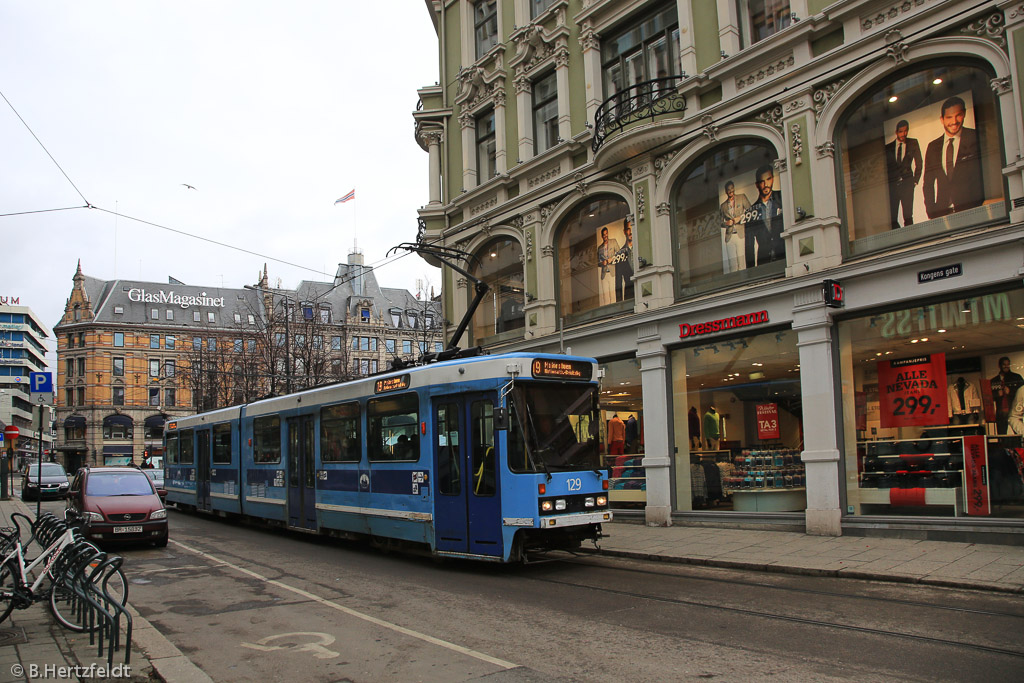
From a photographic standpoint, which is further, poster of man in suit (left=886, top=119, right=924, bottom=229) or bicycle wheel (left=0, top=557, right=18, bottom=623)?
poster of man in suit (left=886, top=119, right=924, bottom=229)

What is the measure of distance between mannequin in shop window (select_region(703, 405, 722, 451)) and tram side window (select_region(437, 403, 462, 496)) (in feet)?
23.0

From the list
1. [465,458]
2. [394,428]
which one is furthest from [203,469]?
[465,458]

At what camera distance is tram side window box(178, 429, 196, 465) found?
24.1m

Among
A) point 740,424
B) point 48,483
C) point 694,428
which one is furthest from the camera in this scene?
point 48,483

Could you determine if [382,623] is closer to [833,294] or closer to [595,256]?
[833,294]

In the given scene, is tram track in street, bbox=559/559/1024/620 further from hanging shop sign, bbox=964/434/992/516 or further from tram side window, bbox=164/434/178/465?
tram side window, bbox=164/434/178/465

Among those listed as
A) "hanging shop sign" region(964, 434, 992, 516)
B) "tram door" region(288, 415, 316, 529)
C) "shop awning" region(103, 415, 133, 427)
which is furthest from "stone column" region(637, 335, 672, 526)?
"shop awning" region(103, 415, 133, 427)

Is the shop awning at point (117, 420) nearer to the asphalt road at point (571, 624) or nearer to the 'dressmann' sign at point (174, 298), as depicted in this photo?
the 'dressmann' sign at point (174, 298)

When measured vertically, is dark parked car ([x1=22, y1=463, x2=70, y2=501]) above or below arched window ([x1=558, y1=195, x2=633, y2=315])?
below

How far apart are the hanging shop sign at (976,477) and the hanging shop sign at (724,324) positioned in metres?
4.22

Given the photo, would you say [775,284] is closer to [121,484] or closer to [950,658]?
[950,658]

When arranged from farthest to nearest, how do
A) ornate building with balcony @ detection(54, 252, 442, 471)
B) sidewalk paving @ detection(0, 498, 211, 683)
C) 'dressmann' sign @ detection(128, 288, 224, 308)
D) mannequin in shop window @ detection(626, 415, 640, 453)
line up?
'dressmann' sign @ detection(128, 288, 224, 308) < ornate building with balcony @ detection(54, 252, 442, 471) < mannequin in shop window @ detection(626, 415, 640, 453) < sidewalk paving @ detection(0, 498, 211, 683)

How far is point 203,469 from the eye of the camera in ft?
75.7

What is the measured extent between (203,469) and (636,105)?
52.7ft
